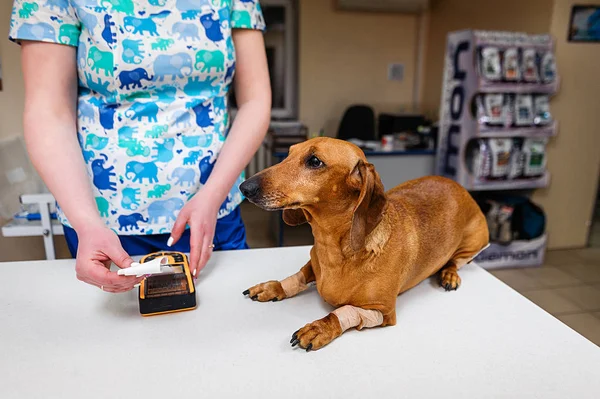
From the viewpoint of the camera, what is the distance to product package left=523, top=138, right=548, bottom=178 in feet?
9.78

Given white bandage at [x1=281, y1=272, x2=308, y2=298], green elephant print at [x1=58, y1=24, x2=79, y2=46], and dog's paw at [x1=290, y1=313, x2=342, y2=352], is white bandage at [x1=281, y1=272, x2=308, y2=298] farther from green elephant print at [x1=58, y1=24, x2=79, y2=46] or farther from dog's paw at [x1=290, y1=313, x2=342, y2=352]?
green elephant print at [x1=58, y1=24, x2=79, y2=46]

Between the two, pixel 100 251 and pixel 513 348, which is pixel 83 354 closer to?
pixel 100 251

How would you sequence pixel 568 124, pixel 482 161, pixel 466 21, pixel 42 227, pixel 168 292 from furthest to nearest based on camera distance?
pixel 466 21 → pixel 568 124 → pixel 482 161 → pixel 42 227 → pixel 168 292

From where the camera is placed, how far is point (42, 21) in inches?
32.9

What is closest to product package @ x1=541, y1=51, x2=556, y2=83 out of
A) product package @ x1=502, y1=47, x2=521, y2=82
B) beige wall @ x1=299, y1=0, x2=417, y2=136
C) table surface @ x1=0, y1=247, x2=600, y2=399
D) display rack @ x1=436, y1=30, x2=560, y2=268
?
display rack @ x1=436, y1=30, x2=560, y2=268

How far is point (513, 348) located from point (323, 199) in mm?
385

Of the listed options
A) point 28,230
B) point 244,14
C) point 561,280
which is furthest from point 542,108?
point 28,230

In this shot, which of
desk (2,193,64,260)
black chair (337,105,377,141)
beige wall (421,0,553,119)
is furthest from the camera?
black chair (337,105,377,141)

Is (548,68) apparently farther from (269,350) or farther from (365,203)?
(269,350)

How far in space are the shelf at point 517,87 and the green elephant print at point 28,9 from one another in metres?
2.54

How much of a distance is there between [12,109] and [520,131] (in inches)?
119

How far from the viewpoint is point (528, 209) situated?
3.09 m

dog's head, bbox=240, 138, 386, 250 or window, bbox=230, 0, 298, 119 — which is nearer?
dog's head, bbox=240, 138, 386, 250

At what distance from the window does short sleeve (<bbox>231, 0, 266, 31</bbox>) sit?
3.92m
